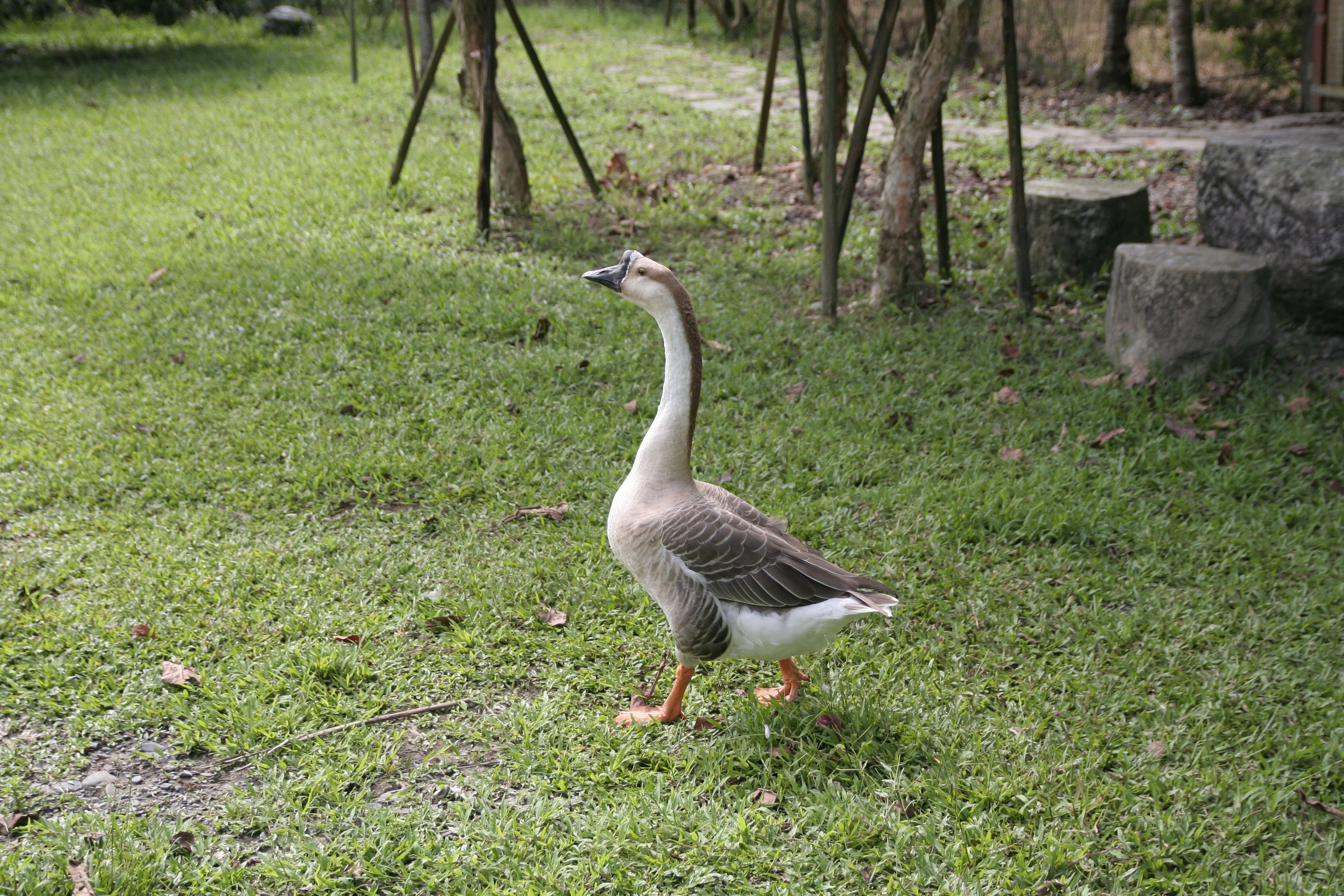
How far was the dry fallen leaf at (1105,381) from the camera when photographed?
4.75 m

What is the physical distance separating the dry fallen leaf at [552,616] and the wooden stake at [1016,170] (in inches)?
137

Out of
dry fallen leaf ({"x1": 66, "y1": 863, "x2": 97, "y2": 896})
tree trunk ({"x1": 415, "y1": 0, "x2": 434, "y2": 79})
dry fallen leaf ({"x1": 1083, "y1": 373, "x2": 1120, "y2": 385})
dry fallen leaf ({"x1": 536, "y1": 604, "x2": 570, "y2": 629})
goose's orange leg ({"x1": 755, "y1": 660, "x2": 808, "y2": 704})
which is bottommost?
dry fallen leaf ({"x1": 66, "y1": 863, "x2": 97, "y2": 896})

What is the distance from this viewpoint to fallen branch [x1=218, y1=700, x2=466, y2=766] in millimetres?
2758

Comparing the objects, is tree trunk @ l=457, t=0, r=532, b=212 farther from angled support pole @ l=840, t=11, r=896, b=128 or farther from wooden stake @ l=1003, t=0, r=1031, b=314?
wooden stake @ l=1003, t=0, r=1031, b=314

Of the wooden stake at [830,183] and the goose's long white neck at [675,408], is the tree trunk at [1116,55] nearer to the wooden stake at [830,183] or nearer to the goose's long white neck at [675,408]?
the wooden stake at [830,183]

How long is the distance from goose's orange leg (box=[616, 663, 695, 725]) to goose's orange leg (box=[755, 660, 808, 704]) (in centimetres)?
25

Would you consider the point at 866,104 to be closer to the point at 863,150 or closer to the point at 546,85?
the point at 863,150

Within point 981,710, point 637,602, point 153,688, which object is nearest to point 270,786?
point 153,688

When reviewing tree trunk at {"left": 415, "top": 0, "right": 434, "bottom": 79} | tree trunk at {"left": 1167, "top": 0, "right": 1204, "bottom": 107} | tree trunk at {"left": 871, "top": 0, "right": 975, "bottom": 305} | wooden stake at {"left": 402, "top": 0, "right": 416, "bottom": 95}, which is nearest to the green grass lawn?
tree trunk at {"left": 871, "top": 0, "right": 975, "bottom": 305}

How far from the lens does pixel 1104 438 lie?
4344mm

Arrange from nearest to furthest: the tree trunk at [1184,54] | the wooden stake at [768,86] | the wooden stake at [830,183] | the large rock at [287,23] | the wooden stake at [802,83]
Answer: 1. the wooden stake at [830,183]
2. the wooden stake at [802,83]
3. the wooden stake at [768,86]
4. the tree trunk at [1184,54]
5. the large rock at [287,23]

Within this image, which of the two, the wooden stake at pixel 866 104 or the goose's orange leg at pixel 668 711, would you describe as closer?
the goose's orange leg at pixel 668 711

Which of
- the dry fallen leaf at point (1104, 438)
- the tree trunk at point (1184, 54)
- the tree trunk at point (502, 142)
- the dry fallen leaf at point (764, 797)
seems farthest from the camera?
the tree trunk at point (1184, 54)

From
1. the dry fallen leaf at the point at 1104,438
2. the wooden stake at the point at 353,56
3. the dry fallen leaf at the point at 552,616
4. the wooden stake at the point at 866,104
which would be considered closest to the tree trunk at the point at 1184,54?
the wooden stake at the point at 866,104
